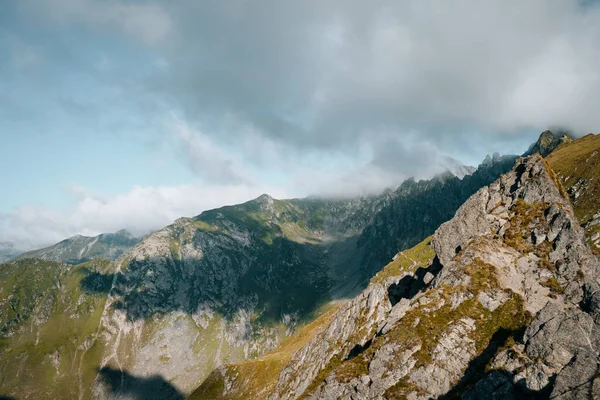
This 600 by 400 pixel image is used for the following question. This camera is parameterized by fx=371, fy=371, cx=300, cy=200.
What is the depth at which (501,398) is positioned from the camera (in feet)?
141

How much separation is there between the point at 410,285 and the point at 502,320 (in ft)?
142

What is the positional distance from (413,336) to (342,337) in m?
56.3

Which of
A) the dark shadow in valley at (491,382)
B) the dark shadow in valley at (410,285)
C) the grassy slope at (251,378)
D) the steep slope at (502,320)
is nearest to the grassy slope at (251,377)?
the grassy slope at (251,378)

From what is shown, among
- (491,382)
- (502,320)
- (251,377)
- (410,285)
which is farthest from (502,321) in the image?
(251,377)

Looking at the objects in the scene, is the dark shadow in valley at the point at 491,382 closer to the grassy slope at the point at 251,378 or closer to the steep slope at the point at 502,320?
the steep slope at the point at 502,320

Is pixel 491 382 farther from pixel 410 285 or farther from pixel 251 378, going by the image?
pixel 251 378

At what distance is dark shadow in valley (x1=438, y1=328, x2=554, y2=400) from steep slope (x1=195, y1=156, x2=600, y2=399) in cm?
12

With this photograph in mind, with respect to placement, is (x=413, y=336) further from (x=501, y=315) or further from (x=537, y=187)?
(x=537, y=187)

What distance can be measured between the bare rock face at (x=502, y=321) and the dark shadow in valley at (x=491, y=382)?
0.43 feet

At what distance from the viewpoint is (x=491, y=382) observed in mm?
45000

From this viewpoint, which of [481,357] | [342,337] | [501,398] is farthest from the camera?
[342,337]

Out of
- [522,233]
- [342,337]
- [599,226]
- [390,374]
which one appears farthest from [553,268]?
[599,226]

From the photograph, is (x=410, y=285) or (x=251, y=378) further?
(x=251, y=378)

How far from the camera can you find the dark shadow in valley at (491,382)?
4286 centimetres
